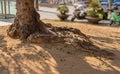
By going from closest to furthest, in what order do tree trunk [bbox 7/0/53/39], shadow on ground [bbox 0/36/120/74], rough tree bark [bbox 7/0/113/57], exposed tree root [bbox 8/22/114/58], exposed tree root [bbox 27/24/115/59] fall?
shadow on ground [bbox 0/36/120/74]
exposed tree root [bbox 27/24/115/59]
exposed tree root [bbox 8/22/114/58]
rough tree bark [bbox 7/0/113/57]
tree trunk [bbox 7/0/53/39]

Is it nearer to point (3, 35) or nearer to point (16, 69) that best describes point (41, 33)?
point (3, 35)

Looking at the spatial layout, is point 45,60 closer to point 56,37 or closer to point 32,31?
point 56,37

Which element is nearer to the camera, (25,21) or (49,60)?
(49,60)

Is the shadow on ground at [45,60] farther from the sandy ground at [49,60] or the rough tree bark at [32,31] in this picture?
the rough tree bark at [32,31]

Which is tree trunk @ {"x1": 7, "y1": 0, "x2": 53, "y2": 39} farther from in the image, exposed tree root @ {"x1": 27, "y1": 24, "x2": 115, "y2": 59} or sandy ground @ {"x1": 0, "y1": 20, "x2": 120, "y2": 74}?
sandy ground @ {"x1": 0, "y1": 20, "x2": 120, "y2": 74}

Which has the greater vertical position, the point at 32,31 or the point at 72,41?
the point at 32,31

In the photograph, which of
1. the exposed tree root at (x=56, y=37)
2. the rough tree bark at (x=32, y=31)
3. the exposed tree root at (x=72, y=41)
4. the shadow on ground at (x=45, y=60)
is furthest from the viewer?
the rough tree bark at (x=32, y=31)

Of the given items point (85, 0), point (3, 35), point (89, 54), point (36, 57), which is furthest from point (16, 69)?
point (85, 0)

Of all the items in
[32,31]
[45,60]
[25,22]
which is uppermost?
[25,22]

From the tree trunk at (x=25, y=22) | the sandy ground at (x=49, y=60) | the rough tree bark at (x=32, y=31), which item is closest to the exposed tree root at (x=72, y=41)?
the rough tree bark at (x=32, y=31)

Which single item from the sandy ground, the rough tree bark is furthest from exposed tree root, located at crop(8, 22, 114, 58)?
the sandy ground

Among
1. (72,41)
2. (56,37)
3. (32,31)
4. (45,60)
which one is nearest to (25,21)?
(32,31)

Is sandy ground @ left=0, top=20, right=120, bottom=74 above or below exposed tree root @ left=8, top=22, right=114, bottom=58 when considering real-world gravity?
below

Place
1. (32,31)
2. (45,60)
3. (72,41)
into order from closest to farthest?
(45,60) < (72,41) < (32,31)
